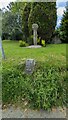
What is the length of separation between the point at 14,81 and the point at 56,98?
31.0 inches

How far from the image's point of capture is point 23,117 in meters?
2.96

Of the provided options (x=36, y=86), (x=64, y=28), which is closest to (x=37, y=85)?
(x=36, y=86)

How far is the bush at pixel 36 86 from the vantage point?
315 centimetres

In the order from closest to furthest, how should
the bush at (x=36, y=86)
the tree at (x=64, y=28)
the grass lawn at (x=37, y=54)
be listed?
the bush at (x=36, y=86) < the grass lawn at (x=37, y=54) < the tree at (x=64, y=28)

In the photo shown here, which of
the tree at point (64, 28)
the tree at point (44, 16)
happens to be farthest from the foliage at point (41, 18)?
the tree at point (64, 28)

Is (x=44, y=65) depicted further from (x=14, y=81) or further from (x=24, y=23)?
(x=24, y=23)

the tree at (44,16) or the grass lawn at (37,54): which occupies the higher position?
the tree at (44,16)

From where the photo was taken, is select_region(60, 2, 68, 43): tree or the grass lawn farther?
select_region(60, 2, 68, 43): tree

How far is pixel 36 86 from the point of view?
334cm

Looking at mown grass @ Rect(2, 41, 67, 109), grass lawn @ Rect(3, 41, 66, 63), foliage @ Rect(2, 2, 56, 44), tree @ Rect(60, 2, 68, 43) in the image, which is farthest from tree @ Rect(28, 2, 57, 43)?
mown grass @ Rect(2, 41, 67, 109)

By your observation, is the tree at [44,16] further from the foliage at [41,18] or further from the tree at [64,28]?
the tree at [64,28]

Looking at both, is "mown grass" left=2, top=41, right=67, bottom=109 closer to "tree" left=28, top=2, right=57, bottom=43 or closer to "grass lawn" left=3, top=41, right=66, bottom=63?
"grass lawn" left=3, top=41, right=66, bottom=63

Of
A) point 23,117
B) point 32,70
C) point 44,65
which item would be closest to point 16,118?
point 23,117

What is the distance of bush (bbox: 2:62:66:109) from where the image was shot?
3152mm
